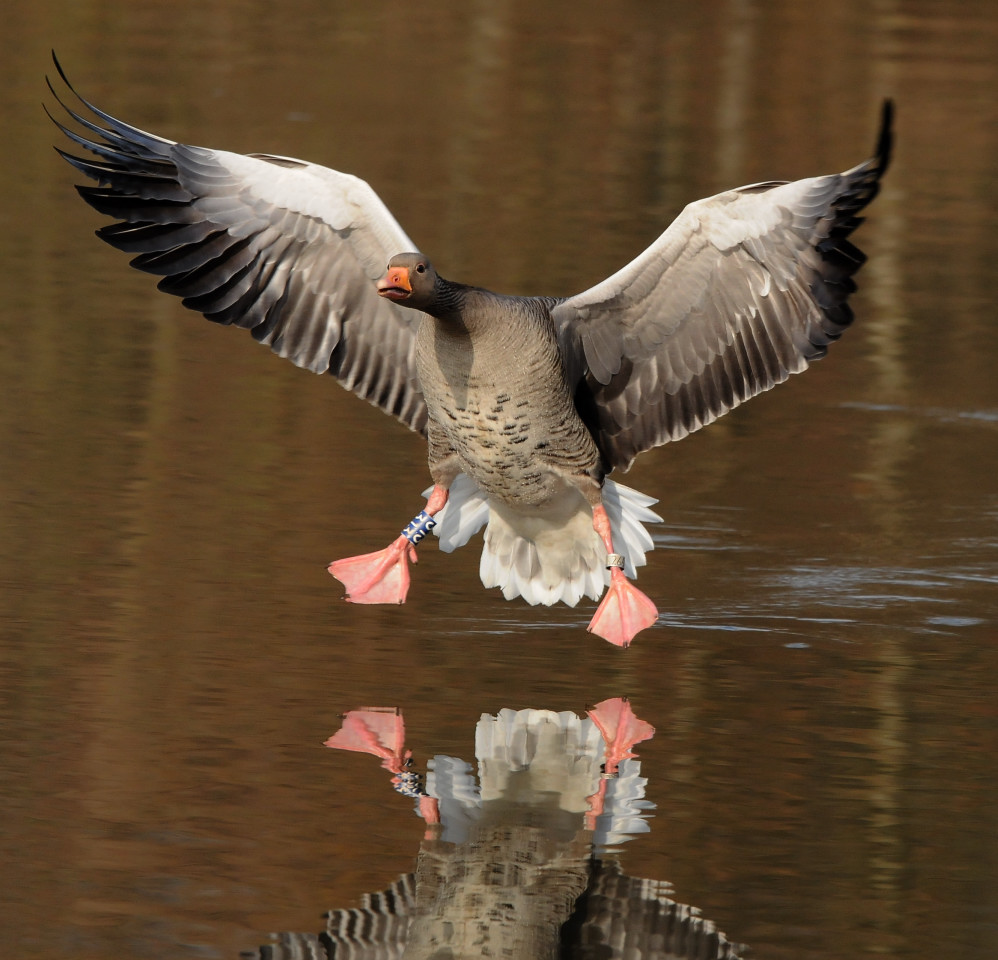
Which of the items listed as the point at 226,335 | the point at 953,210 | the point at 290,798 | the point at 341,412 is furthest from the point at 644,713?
the point at 953,210

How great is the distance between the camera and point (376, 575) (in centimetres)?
752

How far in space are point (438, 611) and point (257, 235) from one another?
171 cm

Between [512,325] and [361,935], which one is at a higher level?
[512,325]

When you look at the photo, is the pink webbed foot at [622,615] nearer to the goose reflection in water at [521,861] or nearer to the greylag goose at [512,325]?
the greylag goose at [512,325]

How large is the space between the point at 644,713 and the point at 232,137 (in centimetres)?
1144

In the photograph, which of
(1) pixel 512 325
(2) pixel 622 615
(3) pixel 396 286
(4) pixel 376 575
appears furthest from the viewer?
(4) pixel 376 575

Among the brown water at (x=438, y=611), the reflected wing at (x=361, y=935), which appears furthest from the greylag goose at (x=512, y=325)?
the reflected wing at (x=361, y=935)

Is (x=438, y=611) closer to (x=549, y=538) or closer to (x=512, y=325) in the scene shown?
(x=549, y=538)

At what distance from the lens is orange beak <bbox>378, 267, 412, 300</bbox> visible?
6945 millimetres

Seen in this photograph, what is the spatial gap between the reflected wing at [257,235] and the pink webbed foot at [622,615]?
1566 millimetres

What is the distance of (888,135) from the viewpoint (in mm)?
6723

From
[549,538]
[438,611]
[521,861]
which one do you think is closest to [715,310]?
[549,538]

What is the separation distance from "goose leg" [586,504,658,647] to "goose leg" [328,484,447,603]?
0.78 m

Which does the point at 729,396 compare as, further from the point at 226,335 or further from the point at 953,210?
the point at 953,210
